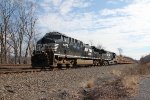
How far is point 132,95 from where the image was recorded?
15.7m

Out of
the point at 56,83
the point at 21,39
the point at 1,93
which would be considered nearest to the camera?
the point at 1,93

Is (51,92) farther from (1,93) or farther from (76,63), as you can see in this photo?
(76,63)

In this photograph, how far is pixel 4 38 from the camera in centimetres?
5869

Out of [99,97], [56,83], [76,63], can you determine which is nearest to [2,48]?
[76,63]

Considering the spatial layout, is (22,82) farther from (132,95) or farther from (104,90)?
(132,95)

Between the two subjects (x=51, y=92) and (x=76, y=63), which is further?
(x=76, y=63)

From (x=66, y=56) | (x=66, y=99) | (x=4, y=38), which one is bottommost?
(x=66, y=99)

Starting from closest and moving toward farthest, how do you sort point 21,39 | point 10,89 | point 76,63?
point 10,89 < point 76,63 < point 21,39

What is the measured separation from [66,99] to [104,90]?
3037 millimetres

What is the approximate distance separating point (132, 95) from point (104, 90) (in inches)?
70.7

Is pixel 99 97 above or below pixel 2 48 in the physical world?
below

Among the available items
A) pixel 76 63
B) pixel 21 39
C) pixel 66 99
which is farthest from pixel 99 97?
pixel 21 39

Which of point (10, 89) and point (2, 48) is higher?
point (2, 48)

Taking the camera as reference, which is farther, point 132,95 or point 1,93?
point 132,95
